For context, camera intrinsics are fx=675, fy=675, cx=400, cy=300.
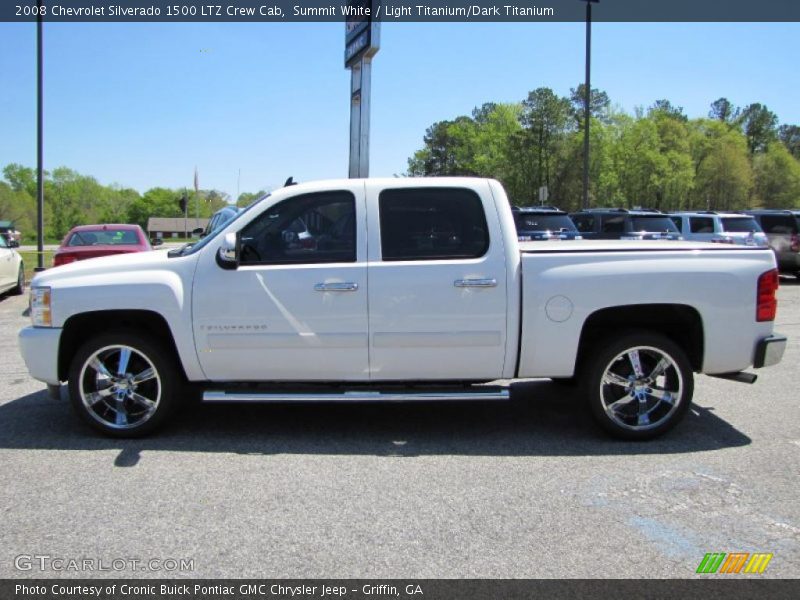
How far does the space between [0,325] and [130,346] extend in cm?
730

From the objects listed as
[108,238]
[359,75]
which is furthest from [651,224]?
[108,238]

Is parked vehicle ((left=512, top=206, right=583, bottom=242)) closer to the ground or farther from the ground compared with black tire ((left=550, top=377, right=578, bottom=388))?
farther from the ground

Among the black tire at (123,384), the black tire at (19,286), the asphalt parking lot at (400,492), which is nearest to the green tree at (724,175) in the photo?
the black tire at (19,286)

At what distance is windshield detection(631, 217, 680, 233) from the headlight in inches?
564

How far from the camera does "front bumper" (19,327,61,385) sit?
504 centimetres

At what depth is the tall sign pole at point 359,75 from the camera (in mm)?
13406

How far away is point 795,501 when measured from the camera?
403 centimetres

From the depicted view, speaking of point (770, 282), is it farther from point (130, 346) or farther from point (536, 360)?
point (130, 346)

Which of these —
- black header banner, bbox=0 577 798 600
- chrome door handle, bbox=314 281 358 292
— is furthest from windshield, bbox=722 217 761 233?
black header banner, bbox=0 577 798 600

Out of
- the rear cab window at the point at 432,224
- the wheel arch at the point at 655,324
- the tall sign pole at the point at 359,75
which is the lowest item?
the wheel arch at the point at 655,324

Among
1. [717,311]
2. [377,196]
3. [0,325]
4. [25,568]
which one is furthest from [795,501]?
[0,325]

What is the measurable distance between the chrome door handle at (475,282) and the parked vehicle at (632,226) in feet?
39.3

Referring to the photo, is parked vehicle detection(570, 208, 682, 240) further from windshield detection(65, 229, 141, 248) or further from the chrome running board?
the chrome running board

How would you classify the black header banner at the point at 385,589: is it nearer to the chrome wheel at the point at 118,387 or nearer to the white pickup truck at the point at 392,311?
the white pickup truck at the point at 392,311
